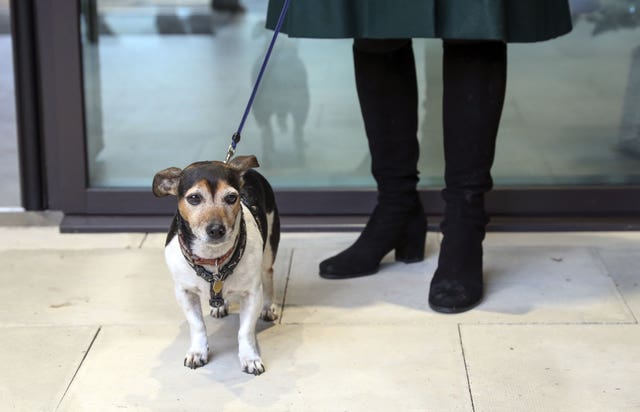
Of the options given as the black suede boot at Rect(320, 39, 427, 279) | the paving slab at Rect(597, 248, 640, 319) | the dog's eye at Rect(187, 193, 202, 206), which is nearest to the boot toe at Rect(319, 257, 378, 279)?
the black suede boot at Rect(320, 39, 427, 279)

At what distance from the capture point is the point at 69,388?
7.73ft

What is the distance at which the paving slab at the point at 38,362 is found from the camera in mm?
2309

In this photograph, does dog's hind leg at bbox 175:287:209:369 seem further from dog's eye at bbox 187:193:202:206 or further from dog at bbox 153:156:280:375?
dog's eye at bbox 187:193:202:206

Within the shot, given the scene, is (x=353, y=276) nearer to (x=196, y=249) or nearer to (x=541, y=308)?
(x=541, y=308)

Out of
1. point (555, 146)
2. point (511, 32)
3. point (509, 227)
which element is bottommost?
point (509, 227)

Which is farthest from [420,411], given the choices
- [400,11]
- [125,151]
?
[125,151]

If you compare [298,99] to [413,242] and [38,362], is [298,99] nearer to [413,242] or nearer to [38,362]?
[413,242]

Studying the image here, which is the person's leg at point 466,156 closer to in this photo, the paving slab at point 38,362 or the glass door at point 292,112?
the glass door at point 292,112

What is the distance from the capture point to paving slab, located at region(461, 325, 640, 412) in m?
2.27

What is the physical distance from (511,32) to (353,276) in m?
0.86

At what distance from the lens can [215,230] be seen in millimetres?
2195

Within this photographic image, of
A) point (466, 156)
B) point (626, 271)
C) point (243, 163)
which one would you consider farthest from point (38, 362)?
point (626, 271)

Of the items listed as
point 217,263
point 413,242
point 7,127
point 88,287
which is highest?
point 217,263

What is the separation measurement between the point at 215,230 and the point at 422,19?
774 millimetres
